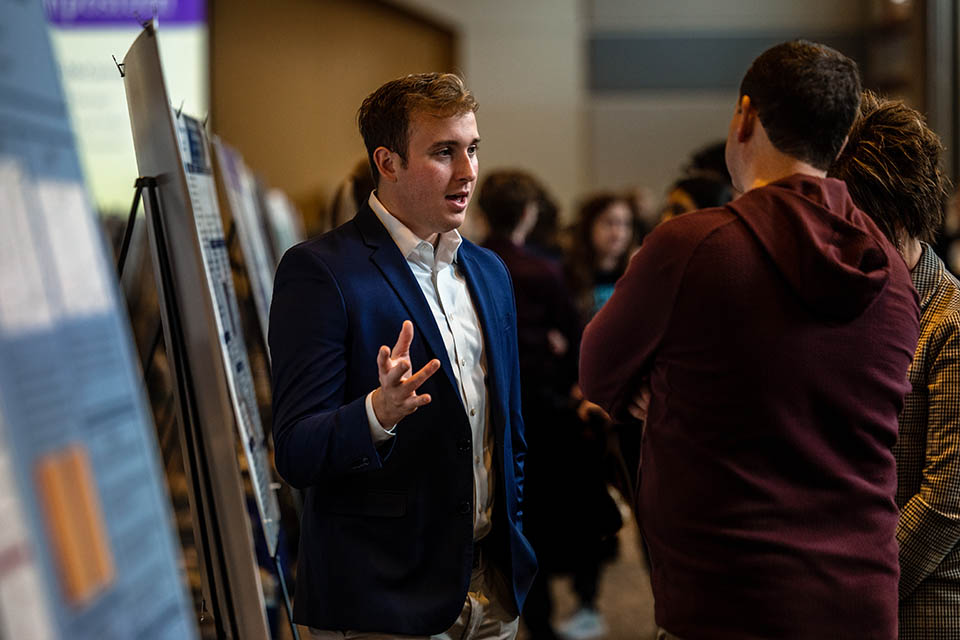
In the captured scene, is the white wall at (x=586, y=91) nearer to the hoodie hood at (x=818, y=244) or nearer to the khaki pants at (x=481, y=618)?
the khaki pants at (x=481, y=618)

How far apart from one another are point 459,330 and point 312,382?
304mm

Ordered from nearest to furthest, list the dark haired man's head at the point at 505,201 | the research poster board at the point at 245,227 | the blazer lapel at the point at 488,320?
the blazer lapel at the point at 488,320 < the research poster board at the point at 245,227 < the dark haired man's head at the point at 505,201

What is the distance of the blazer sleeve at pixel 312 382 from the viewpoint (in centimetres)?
148

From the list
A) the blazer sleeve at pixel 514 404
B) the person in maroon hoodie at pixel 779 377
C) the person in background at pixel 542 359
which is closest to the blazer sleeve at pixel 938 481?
the person in maroon hoodie at pixel 779 377

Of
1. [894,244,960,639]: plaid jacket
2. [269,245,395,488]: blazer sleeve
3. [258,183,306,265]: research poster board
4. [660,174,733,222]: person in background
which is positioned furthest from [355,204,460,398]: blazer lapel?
[258,183,306,265]: research poster board

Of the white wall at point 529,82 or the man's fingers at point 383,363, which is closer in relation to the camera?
the man's fingers at point 383,363

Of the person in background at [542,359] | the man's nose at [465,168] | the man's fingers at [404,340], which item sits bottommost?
the person in background at [542,359]

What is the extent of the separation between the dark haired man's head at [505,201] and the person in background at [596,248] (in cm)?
113

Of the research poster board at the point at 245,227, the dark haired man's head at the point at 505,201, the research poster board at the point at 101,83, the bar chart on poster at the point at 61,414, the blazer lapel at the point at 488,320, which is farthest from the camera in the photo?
the research poster board at the point at 101,83

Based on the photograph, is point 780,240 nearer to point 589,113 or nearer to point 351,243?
point 351,243

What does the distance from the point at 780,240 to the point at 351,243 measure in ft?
2.29

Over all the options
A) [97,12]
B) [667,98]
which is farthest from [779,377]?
[667,98]

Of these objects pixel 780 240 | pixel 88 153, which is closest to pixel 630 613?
pixel 780 240

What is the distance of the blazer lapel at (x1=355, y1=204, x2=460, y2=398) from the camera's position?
5.36 feet
